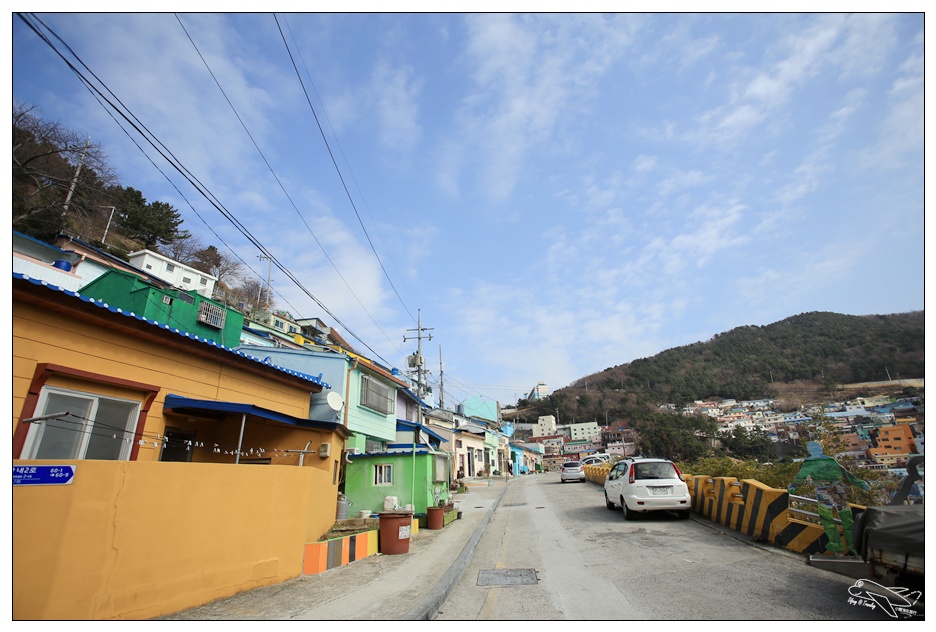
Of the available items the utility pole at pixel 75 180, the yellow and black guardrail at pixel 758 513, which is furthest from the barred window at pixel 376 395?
the utility pole at pixel 75 180

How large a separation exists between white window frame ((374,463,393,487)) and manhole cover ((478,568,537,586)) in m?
6.07

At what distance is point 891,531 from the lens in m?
4.27

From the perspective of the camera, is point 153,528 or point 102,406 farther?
point 102,406

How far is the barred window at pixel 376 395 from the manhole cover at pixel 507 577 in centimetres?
993

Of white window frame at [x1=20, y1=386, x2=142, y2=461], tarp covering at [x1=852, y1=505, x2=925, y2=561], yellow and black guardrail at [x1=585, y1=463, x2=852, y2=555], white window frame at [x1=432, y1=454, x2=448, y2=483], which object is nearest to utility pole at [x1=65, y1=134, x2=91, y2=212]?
white window frame at [x1=20, y1=386, x2=142, y2=461]

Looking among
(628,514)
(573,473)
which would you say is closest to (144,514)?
(628,514)

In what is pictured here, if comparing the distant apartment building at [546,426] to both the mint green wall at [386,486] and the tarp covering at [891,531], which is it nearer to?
the mint green wall at [386,486]

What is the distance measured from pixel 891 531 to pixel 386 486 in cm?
1107

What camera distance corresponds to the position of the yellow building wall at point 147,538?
393 centimetres

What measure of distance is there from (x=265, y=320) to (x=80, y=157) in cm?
2870

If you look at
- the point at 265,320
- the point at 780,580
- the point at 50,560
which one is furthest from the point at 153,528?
the point at 265,320

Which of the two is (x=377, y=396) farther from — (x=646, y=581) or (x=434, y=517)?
(x=646, y=581)
